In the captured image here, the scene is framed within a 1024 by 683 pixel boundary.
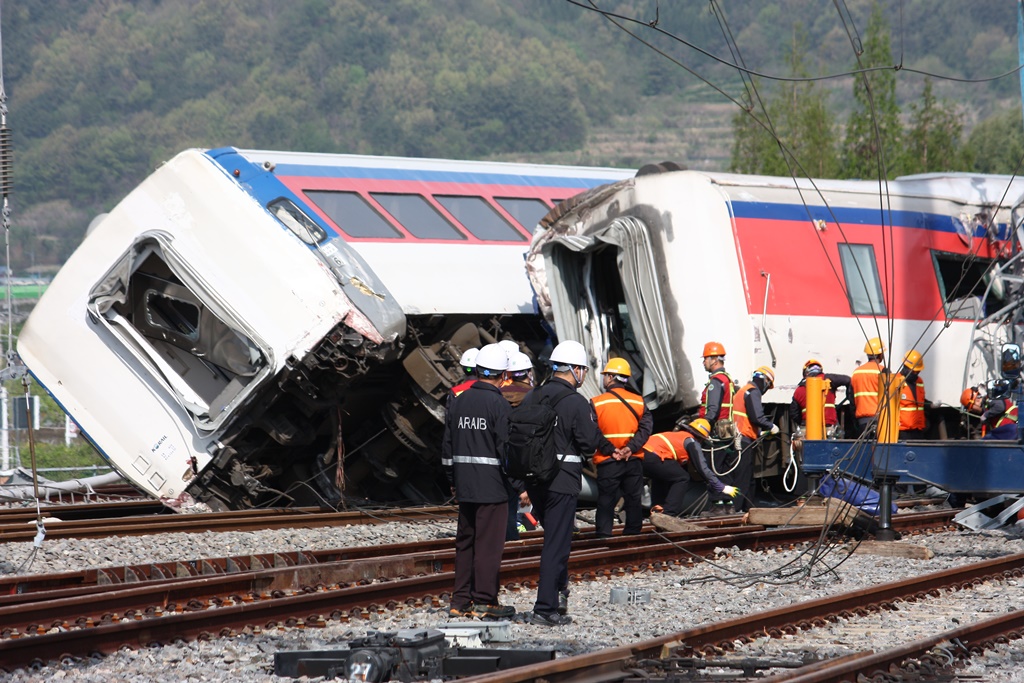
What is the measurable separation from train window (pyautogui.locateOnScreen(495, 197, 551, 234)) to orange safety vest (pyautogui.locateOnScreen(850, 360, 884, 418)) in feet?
13.3

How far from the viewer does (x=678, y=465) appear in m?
12.8

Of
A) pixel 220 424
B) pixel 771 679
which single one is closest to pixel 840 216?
pixel 220 424

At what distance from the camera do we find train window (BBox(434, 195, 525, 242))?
15.4 m

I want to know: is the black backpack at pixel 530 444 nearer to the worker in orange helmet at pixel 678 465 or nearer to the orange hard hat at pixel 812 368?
the worker in orange helmet at pixel 678 465

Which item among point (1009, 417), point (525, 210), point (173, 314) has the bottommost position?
point (1009, 417)

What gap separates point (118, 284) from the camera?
13797 millimetres

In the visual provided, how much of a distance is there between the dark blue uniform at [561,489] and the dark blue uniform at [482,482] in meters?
0.30

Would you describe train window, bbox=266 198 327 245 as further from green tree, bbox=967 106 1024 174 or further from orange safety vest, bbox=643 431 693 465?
green tree, bbox=967 106 1024 174

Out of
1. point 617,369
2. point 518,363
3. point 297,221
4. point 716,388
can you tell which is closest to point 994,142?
point 716,388

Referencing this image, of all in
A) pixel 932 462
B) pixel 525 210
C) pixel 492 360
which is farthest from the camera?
pixel 525 210

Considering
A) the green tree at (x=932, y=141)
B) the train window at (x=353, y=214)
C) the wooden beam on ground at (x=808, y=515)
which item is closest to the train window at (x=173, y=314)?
the train window at (x=353, y=214)

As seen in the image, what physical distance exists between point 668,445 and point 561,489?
4591mm

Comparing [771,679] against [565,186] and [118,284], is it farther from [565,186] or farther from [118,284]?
[565,186]

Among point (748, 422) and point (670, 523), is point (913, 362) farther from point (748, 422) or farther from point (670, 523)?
point (670, 523)
